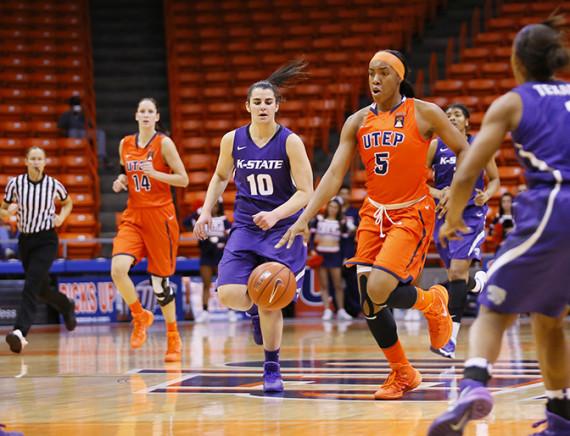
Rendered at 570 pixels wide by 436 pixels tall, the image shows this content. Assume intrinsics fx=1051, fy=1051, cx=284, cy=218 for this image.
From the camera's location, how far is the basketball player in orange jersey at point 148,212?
9062 mm

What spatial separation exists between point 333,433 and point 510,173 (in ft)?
38.6

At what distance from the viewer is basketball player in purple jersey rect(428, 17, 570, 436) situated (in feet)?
13.4

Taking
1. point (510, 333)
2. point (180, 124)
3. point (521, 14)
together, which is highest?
point (521, 14)

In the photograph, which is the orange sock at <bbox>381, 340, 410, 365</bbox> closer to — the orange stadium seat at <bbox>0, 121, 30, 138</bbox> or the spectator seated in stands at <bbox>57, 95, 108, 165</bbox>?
the spectator seated in stands at <bbox>57, 95, 108, 165</bbox>

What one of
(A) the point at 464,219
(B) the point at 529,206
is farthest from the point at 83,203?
(B) the point at 529,206

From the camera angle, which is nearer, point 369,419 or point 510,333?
point 369,419

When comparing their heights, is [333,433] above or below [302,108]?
below

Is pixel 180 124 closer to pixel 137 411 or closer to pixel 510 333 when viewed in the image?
pixel 510 333

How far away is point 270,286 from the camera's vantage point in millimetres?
6336

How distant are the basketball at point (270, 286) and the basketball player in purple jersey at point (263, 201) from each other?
0.89 ft

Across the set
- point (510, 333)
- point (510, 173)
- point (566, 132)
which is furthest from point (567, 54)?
point (510, 173)

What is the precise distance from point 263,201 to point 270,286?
0.75 metres

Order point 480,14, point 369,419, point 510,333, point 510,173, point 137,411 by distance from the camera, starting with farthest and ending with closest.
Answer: point 480,14, point 510,173, point 510,333, point 137,411, point 369,419

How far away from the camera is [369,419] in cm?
535
